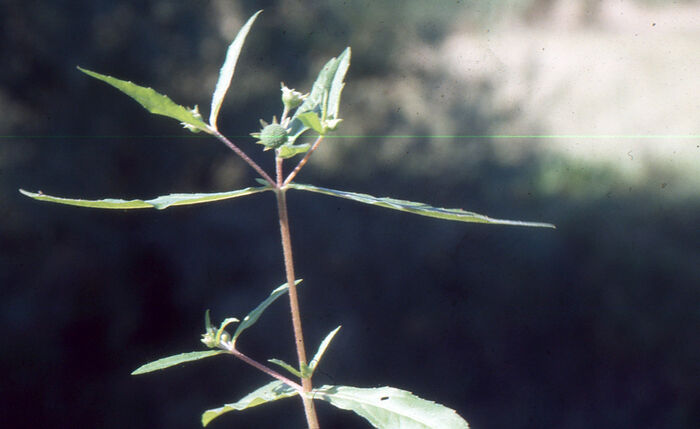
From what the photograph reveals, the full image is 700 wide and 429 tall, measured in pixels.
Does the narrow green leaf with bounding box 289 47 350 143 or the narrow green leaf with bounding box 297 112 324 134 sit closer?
the narrow green leaf with bounding box 297 112 324 134

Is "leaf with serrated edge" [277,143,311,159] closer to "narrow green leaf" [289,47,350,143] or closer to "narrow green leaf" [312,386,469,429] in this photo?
"narrow green leaf" [289,47,350,143]

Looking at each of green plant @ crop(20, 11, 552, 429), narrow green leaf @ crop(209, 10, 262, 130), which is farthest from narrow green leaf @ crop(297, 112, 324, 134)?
narrow green leaf @ crop(209, 10, 262, 130)

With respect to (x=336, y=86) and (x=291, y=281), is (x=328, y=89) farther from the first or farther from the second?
(x=291, y=281)

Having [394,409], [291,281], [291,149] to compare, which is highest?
[291,149]

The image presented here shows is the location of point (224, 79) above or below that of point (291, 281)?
above

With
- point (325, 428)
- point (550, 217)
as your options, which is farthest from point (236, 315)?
→ point (550, 217)

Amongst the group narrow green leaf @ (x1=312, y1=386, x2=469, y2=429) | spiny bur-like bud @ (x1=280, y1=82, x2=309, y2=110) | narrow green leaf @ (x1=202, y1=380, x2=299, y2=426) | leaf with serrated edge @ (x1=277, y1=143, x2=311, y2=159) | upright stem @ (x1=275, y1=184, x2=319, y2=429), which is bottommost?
narrow green leaf @ (x1=312, y1=386, x2=469, y2=429)

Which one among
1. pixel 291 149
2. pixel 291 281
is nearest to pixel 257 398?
pixel 291 281
